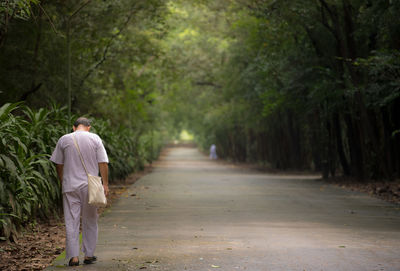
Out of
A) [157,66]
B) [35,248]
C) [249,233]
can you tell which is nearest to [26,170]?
[35,248]

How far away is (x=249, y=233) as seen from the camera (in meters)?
11.5

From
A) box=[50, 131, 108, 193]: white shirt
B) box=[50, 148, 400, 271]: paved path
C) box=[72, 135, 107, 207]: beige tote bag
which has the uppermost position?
box=[50, 131, 108, 193]: white shirt

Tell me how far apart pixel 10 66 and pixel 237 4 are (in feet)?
48.5

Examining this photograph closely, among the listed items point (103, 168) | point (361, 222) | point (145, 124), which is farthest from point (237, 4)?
point (103, 168)

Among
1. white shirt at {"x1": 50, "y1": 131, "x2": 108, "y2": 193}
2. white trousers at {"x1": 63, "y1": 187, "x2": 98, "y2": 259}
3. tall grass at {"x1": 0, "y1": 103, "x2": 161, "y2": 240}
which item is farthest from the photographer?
tall grass at {"x1": 0, "y1": 103, "x2": 161, "y2": 240}

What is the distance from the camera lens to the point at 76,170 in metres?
8.65

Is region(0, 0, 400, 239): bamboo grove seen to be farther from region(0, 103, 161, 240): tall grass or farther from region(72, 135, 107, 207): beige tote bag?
region(72, 135, 107, 207): beige tote bag

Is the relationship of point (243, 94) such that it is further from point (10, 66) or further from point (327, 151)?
point (10, 66)

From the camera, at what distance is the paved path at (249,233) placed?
8633 mm

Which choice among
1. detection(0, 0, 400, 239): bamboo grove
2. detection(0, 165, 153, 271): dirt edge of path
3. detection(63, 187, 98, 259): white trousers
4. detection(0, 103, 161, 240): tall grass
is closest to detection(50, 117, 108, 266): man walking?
detection(63, 187, 98, 259): white trousers

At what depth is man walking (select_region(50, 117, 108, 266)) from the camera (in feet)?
27.6

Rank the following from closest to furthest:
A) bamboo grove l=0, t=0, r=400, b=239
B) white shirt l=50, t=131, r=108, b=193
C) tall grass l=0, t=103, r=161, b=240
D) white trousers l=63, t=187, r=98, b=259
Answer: white trousers l=63, t=187, r=98, b=259
white shirt l=50, t=131, r=108, b=193
tall grass l=0, t=103, r=161, b=240
bamboo grove l=0, t=0, r=400, b=239

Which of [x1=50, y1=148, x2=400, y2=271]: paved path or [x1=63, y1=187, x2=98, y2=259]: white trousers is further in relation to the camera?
[x1=50, y1=148, x2=400, y2=271]: paved path

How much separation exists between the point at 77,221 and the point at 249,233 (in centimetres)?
393
